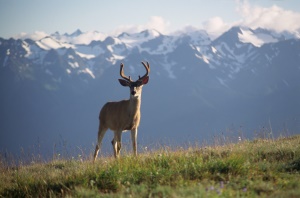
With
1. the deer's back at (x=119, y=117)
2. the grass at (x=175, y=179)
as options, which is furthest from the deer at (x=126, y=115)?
the grass at (x=175, y=179)

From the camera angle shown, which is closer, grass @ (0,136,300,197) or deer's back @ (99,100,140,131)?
grass @ (0,136,300,197)

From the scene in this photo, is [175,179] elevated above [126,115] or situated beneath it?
situated beneath

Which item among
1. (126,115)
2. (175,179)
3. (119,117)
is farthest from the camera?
(119,117)

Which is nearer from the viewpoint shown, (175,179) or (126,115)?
(175,179)

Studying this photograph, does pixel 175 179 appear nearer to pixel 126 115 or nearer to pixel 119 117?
pixel 126 115

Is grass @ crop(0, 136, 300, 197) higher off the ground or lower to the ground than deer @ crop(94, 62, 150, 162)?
lower

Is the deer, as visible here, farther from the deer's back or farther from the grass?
Answer: the grass

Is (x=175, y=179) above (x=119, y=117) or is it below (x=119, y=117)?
below

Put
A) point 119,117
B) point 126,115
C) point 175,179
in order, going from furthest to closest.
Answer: point 119,117, point 126,115, point 175,179

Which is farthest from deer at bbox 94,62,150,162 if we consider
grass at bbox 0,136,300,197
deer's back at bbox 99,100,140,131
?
grass at bbox 0,136,300,197

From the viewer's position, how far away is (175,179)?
7.88 m

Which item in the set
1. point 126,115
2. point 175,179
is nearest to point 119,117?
point 126,115

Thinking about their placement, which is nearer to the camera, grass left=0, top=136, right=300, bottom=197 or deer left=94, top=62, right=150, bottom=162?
grass left=0, top=136, right=300, bottom=197

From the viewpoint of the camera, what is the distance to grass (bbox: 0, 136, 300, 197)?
682 centimetres
